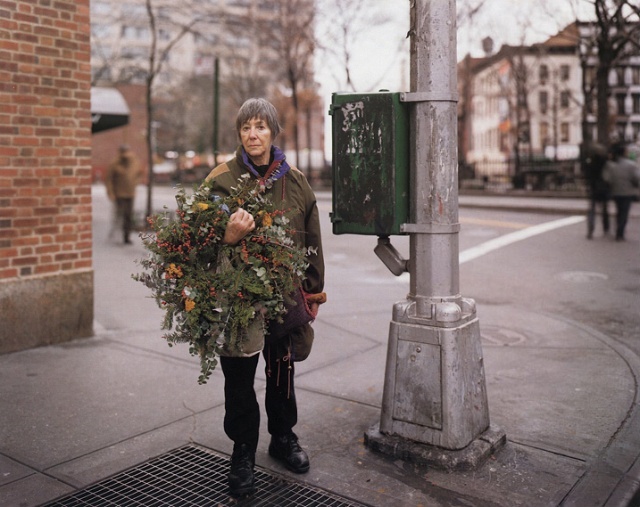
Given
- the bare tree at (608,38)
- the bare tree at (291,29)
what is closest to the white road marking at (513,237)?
the bare tree at (608,38)

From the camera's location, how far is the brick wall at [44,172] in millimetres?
5645

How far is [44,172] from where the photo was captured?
590 cm

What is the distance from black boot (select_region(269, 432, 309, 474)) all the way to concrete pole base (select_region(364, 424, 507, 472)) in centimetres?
45

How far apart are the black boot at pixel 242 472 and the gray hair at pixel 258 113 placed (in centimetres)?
158

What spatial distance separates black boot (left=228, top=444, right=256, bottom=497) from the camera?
337cm

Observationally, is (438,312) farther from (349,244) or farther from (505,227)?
(505,227)

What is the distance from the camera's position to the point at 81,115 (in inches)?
242

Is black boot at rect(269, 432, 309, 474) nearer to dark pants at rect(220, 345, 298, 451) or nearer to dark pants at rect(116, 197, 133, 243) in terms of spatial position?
dark pants at rect(220, 345, 298, 451)

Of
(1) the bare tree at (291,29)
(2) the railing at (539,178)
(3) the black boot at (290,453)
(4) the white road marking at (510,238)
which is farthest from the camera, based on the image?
(2) the railing at (539,178)

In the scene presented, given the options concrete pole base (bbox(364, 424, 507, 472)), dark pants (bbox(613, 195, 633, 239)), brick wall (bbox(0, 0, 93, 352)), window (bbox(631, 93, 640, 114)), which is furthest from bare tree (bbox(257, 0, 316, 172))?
window (bbox(631, 93, 640, 114))

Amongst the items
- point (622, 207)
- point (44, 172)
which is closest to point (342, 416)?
point (44, 172)

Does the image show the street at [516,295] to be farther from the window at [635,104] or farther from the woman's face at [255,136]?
the window at [635,104]

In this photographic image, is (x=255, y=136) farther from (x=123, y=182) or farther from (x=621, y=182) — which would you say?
(x=621, y=182)

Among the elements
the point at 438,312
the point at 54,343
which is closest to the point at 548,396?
the point at 438,312
